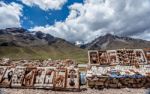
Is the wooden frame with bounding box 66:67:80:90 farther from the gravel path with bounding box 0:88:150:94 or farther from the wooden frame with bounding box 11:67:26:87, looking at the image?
the wooden frame with bounding box 11:67:26:87

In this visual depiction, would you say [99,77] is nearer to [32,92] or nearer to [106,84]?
[106,84]

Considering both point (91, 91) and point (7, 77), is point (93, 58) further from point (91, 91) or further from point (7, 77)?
point (7, 77)

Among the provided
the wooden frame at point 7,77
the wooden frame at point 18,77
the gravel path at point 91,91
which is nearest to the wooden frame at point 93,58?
the gravel path at point 91,91

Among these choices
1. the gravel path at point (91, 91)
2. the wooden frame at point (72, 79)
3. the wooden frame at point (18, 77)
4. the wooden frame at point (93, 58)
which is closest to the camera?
the gravel path at point (91, 91)

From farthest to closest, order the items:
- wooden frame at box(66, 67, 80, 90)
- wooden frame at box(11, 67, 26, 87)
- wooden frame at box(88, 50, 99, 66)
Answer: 1. wooden frame at box(88, 50, 99, 66)
2. wooden frame at box(11, 67, 26, 87)
3. wooden frame at box(66, 67, 80, 90)

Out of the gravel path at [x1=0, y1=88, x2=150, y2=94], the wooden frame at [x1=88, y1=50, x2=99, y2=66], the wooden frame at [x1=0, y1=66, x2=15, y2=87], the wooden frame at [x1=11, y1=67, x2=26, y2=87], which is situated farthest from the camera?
the wooden frame at [x1=88, y1=50, x2=99, y2=66]

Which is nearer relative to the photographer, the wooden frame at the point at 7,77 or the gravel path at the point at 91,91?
the gravel path at the point at 91,91

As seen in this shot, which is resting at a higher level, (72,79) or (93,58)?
(93,58)

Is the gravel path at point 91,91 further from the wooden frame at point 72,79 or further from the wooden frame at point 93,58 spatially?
the wooden frame at point 93,58

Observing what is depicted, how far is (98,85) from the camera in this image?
26.3m

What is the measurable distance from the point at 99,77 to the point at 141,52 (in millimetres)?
8976

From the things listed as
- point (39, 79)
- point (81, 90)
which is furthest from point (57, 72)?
point (81, 90)

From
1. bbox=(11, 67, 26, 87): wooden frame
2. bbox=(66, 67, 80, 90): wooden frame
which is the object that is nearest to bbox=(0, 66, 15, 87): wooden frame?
bbox=(11, 67, 26, 87): wooden frame

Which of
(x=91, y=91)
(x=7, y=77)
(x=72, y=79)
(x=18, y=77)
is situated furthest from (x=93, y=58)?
(x=7, y=77)
